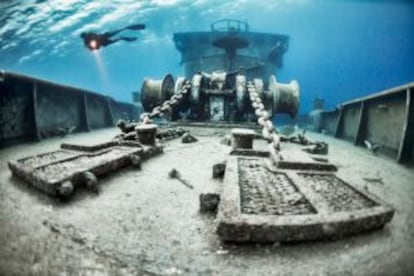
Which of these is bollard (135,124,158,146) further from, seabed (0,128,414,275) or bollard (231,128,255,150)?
seabed (0,128,414,275)

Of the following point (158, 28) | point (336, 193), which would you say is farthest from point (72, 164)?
point (158, 28)

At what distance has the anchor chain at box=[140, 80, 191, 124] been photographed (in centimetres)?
457

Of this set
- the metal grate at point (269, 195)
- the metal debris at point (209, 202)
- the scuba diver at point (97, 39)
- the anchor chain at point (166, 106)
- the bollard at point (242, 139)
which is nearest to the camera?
the metal grate at point (269, 195)

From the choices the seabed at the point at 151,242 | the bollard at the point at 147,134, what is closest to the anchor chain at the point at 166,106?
the bollard at the point at 147,134

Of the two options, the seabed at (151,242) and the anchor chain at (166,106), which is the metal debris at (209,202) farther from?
the anchor chain at (166,106)

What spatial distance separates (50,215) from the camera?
5.88 feet

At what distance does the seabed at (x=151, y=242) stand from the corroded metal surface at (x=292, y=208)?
0.19 feet

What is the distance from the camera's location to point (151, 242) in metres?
1.53

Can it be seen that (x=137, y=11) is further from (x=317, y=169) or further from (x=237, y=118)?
(x=317, y=169)

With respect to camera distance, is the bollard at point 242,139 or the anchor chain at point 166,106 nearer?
Result: the bollard at point 242,139

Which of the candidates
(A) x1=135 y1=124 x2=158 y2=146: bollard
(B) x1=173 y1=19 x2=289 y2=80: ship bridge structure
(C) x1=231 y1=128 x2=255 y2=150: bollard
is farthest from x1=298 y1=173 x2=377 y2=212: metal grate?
(B) x1=173 y1=19 x2=289 y2=80: ship bridge structure

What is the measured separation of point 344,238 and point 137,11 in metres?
25.8

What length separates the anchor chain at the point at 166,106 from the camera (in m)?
4.57

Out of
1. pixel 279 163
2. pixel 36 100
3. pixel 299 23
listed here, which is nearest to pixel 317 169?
pixel 279 163
